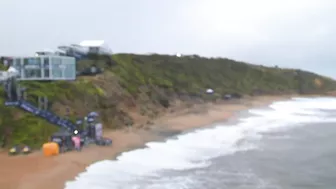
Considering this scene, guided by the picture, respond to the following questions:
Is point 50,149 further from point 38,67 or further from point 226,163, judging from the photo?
point 38,67

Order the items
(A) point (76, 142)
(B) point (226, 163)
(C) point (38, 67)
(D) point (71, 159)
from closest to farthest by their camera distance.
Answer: (D) point (71, 159) → (B) point (226, 163) → (A) point (76, 142) → (C) point (38, 67)

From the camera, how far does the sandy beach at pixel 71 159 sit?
17078 millimetres

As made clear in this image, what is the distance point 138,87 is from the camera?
136ft

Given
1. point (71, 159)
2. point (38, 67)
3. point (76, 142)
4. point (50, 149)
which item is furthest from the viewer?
point (38, 67)

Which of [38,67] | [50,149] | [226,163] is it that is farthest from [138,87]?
[226,163]

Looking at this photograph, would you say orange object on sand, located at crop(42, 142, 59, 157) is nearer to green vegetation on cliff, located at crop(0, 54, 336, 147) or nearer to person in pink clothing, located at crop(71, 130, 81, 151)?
person in pink clothing, located at crop(71, 130, 81, 151)

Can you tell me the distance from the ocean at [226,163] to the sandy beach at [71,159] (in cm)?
78

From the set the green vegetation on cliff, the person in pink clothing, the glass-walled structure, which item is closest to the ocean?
the person in pink clothing

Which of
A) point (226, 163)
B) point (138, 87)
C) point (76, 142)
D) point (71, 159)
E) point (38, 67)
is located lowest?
point (226, 163)

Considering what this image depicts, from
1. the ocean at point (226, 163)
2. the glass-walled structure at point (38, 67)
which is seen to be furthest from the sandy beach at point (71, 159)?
the glass-walled structure at point (38, 67)

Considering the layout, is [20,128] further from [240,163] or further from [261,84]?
[261,84]

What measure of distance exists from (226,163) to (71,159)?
302 inches

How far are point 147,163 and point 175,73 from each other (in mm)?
39401

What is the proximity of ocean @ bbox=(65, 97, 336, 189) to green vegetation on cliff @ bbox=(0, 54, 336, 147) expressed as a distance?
5.46 meters
